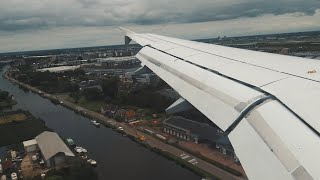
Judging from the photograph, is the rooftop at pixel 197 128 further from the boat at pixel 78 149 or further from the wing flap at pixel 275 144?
the wing flap at pixel 275 144

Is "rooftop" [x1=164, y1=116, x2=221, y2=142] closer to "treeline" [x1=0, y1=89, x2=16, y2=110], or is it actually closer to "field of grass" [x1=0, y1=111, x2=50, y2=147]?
"field of grass" [x1=0, y1=111, x2=50, y2=147]

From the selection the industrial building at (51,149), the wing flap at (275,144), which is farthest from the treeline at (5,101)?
the wing flap at (275,144)

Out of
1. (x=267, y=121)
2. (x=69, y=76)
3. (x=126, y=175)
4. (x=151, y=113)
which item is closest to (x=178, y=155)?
(x=126, y=175)

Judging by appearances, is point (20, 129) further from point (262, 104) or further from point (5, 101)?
point (262, 104)

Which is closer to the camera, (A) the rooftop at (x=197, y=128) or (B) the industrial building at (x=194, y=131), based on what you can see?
(B) the industrial building at (x=194, y=131)

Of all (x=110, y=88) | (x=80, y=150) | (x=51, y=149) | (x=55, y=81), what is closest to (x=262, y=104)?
(x=51, y=149)

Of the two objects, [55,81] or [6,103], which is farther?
[55,81]

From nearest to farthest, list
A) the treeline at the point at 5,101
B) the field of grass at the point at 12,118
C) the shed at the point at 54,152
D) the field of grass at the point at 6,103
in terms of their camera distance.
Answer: the shed at the point at 54,152 < the field of grass at the point at 12,118 < the field of grass at the point at 6,103 < the treeline at the point at 5,101
